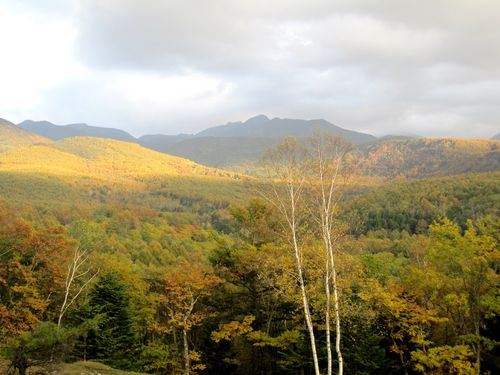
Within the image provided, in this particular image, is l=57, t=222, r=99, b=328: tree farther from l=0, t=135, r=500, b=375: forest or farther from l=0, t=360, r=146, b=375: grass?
l=0, t=360, r=146, b=375: grass

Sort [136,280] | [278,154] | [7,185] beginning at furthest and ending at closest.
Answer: [7,185], [136,280], [278,154]

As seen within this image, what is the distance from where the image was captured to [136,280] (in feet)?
150

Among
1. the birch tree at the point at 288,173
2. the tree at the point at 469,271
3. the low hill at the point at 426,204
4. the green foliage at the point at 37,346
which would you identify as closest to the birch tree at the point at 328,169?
the birch tree at the point at 288,173

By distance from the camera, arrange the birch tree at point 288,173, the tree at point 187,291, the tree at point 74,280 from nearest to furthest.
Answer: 1. the birch tree at point 288,173
2. the tree at point 187,291
3. the tree at point 74,280

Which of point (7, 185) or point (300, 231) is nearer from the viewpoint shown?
point (300, 231)

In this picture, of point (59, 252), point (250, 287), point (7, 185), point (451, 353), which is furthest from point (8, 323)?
point (7, 185)

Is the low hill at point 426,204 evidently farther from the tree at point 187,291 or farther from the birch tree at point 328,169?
the birch tree at point 328,169

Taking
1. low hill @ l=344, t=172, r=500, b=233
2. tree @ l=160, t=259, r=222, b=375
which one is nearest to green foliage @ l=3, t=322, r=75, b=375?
tree @ l=160, t=259, r=222, b=375

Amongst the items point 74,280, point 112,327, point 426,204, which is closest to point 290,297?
point 112,327

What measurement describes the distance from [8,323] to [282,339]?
54.7 feet

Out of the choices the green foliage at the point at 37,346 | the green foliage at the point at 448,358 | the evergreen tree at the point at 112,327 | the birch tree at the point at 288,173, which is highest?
the birch tree at the point at 288,173

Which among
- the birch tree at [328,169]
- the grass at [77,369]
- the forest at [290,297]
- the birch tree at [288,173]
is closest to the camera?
the birch tree at [288,173]

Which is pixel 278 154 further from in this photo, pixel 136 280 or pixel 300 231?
pixel 136 280

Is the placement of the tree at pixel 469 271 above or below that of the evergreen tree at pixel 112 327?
above
